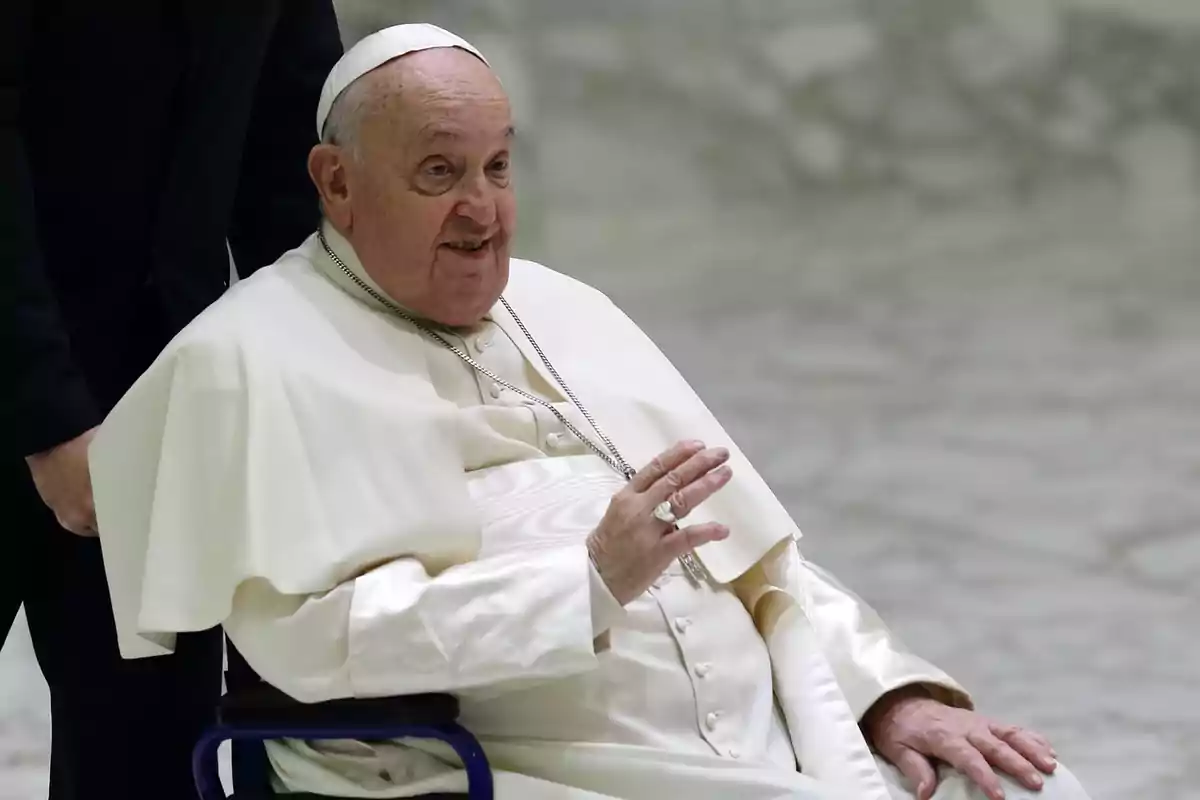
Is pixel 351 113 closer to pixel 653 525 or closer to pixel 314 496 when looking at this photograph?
pixel 314 496

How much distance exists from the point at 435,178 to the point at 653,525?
572 millimetres

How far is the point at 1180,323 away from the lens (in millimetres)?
5516

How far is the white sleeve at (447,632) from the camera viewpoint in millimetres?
1677

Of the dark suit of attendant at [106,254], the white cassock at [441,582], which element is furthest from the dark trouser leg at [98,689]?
the white cassock at [441,582]

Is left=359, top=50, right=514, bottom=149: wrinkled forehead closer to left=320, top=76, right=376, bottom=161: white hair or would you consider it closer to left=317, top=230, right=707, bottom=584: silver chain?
left=320, top=76, right=376, bottom=161: white hair

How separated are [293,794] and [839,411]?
3.50m

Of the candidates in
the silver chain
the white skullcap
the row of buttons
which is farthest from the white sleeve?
the white skullcap

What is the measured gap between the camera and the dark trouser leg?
2098 mm

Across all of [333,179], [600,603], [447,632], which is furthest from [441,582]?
[333,179]

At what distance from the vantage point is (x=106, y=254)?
2.11m

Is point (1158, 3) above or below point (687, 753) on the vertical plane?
above

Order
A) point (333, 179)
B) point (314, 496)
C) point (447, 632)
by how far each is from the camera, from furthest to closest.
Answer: point (333, 179)
point (314, 496)
point (447, 632)

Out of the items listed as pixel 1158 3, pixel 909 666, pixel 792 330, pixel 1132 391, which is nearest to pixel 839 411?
pixel 792 330

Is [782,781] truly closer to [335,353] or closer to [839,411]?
[335,353]
